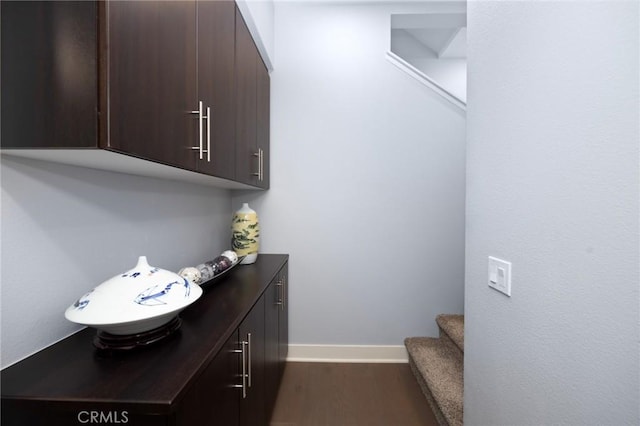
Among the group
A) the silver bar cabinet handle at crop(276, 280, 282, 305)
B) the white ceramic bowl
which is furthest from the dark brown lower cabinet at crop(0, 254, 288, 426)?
the silver bar cabinet handle at crop(276, 280, 282, 305)

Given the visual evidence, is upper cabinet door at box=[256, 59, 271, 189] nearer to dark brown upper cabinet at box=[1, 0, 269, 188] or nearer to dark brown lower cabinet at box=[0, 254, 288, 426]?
dark brown upper cabinet at box=[1, 0, 269, 188]

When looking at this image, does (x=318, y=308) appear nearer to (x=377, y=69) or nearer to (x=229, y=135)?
(x=229, y=135)

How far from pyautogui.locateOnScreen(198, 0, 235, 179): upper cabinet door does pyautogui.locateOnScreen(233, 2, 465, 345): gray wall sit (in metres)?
0.98

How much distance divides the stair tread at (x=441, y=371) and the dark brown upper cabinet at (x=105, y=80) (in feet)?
5.73

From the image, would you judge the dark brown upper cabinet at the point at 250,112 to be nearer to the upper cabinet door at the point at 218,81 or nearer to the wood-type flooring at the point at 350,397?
the upper cabinet door at the point at 218,81

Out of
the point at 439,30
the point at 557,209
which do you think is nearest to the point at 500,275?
the point at 557,209

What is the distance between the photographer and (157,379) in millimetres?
719

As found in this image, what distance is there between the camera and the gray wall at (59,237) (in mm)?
782

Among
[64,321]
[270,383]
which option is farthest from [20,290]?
[270,383]

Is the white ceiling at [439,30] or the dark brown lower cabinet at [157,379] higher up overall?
the white ceiling at [439,30]

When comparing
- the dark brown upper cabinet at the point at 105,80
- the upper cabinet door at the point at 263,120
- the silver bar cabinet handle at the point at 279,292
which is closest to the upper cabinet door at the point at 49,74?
the dark brown upper cabinet at the point at 105,80

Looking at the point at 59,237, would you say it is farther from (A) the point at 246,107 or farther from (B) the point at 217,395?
(A) the point at 246,107

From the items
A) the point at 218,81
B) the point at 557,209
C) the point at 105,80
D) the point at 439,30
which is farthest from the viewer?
the point at 439,30

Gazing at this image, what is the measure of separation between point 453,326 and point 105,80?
7.72 ft
